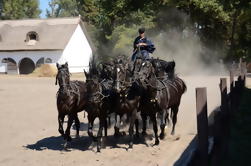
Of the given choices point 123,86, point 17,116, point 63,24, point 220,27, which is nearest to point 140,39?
point 123,86

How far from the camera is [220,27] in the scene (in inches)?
1976

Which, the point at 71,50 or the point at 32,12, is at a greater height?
the point at 32,12

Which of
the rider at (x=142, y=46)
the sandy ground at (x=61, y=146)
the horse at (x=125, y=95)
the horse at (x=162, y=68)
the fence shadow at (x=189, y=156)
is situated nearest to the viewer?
the fence shadow at (x=189, y=156)

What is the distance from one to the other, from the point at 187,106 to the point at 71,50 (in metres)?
39.8

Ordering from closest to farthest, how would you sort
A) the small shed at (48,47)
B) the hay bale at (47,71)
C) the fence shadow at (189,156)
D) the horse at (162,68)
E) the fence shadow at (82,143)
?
the fence shadow at (189,156) → the fence shadow at (82,143) → the horse at (162,68) → the hay bale at (47,71) → the small shed at (48,47)

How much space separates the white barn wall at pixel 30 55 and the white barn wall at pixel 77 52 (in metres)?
1.07

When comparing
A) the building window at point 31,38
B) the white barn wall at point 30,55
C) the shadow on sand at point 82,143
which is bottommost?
the shadow on sand at point 82,143

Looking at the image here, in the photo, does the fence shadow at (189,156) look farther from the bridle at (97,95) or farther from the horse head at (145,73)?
the bridle at (97,95)

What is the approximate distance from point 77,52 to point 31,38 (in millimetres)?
7802

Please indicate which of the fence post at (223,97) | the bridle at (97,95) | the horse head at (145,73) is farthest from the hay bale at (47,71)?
the bridle at (97,95)

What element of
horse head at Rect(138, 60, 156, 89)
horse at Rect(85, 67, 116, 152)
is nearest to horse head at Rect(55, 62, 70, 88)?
horse at Rect(85, 67, 116, 152)

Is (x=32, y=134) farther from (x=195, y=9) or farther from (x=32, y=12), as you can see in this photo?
(x=32, y=12)

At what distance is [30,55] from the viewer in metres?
58.8

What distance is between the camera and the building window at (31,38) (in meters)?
60.4
